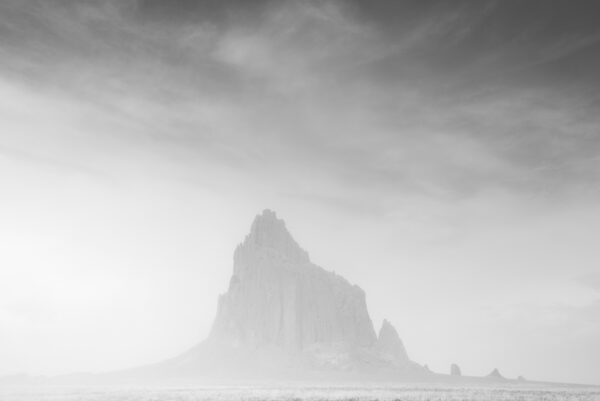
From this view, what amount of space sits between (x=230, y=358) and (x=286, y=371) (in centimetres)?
2227

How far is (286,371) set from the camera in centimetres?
18525

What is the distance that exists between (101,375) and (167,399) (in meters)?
146

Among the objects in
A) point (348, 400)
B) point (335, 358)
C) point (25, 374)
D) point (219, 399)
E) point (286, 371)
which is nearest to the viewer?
point (348, 400)

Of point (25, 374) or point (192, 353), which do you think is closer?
point (25, 374)

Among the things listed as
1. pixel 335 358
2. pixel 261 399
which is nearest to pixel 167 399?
pixel 261 399

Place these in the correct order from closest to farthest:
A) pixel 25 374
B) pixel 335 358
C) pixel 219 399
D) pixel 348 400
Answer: pixel 348 400 → pixel 219 399 → pixel 25 374 → pixel 335 358

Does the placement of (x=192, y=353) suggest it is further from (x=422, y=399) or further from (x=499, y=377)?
(x=422, y=399)

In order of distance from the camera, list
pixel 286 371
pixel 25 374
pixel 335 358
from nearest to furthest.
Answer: pixel 25 374, pixel 286 371, pixel 335 358

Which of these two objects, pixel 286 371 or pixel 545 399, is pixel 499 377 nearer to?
pixel 286 371

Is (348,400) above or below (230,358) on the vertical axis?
below

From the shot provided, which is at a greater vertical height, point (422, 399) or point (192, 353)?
point (192, 353)

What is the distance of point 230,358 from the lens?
636ft

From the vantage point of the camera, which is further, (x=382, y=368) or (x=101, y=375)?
(x=382, y=368)

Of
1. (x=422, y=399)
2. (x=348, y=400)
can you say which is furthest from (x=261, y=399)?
(x=422, y=399)
